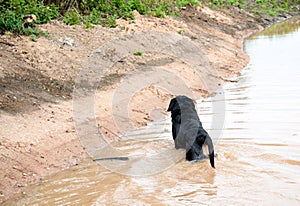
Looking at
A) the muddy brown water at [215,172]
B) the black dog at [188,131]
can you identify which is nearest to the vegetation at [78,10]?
the muddy brown water at [215,172]

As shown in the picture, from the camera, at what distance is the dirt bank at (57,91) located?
794 centimetres

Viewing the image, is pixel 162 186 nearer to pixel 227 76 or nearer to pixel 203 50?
pixel 227 76

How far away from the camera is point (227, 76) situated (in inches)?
603

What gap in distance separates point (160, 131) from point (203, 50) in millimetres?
8407

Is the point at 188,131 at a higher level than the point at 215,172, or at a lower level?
higher

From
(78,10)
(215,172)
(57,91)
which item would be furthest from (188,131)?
(78,10)

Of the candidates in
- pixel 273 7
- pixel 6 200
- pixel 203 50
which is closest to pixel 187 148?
pixel 6 200

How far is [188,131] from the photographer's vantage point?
7.80 m

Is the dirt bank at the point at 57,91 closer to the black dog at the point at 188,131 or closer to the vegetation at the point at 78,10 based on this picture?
the vegetation at the point at 78,10

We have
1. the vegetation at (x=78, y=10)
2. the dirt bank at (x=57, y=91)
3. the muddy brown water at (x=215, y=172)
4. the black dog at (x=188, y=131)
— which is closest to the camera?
the muddy brown water at (x=215, y=172)

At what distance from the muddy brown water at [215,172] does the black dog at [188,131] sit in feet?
0.62

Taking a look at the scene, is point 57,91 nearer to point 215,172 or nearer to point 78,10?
point 215,172

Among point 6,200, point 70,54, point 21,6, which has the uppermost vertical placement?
point 21,6

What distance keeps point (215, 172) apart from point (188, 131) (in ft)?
3.10
